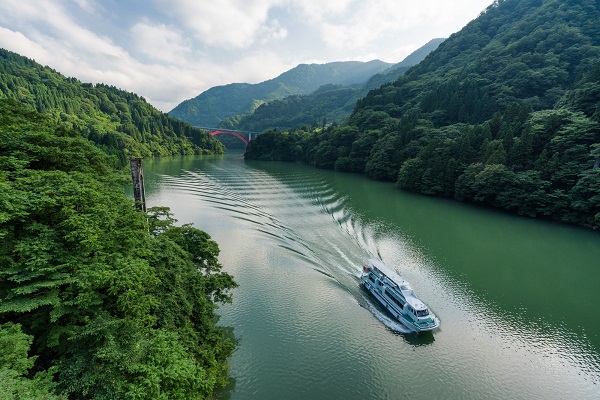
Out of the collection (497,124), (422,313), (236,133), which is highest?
(497,124)

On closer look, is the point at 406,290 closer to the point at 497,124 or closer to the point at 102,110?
the point at 497,124

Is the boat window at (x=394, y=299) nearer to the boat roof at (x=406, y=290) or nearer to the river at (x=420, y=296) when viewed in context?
the boat roof at (x=406, y=290)

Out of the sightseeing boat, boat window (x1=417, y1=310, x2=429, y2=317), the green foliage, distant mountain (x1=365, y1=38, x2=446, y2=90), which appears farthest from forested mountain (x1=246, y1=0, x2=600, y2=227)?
distant mountain (x1=365, y1=38, x2=446, y2=90)

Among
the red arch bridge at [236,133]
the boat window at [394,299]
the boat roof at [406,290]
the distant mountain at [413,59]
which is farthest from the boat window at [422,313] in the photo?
the distant mountain at [413,59]

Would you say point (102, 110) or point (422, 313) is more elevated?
point (102, 110)

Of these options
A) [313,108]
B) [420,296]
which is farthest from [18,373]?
[313,108]

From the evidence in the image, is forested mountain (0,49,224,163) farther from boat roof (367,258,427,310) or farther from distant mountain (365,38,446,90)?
distant mountain (365,38,446,90)
